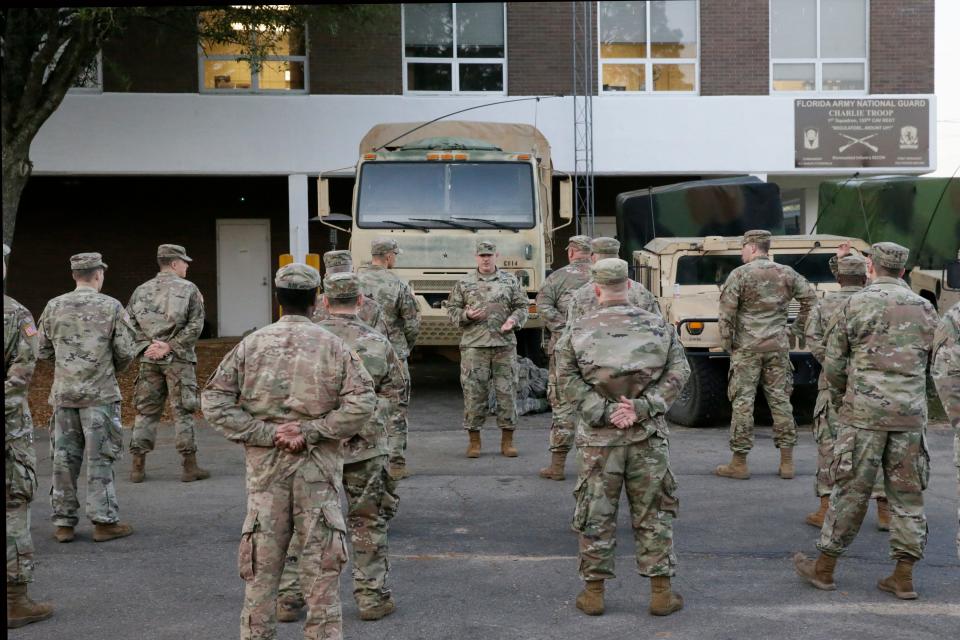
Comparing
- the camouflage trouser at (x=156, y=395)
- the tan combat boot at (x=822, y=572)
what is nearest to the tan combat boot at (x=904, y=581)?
the tan combat boot at (x=822, y=572)

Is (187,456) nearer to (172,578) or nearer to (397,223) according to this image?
(172,578)

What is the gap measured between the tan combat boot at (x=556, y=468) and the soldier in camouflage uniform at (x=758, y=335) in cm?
137

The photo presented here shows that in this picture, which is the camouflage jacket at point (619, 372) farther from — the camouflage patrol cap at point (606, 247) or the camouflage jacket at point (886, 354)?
the camouflage patrol cap at point (606, 247)

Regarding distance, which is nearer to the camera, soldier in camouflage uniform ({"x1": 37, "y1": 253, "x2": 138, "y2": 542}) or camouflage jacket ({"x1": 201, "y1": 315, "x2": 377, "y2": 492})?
camouflage jacket ({"x1": 201, "y1": 315, "x2": 377, "y2": 492})

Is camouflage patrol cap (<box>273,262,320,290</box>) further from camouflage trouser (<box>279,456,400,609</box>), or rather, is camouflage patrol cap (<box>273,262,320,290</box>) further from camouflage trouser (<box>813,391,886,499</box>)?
camouflage trouser (<box>813,391,886,499</box>)

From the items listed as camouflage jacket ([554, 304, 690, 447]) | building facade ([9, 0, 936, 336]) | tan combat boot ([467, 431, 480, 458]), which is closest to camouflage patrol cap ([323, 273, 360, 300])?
camouflage jacket ([554, 304, 690, 447])

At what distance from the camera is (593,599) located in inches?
215

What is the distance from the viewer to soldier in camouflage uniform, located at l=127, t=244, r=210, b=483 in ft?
28.1

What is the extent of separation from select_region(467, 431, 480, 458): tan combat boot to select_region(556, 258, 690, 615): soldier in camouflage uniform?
14.1 feet

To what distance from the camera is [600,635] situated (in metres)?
5.17

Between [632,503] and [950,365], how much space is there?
1.66m

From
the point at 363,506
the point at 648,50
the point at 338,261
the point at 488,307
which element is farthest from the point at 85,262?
the point at 648,50

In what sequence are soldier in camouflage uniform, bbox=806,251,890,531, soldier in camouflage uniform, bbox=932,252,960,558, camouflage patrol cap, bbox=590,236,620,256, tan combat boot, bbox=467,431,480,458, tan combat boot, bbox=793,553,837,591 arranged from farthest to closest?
tan combat boot, bbox=467,431,480,458, camouflage patrol cap, bbox=590,236,620,256, soldier in camouflage uniform, bbox=806,251,890,531, tan combat boot, bbox=793,553,837,591, soldier in camouflage uniform, bbox=932,252,960,558

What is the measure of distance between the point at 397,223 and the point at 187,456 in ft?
14.7
